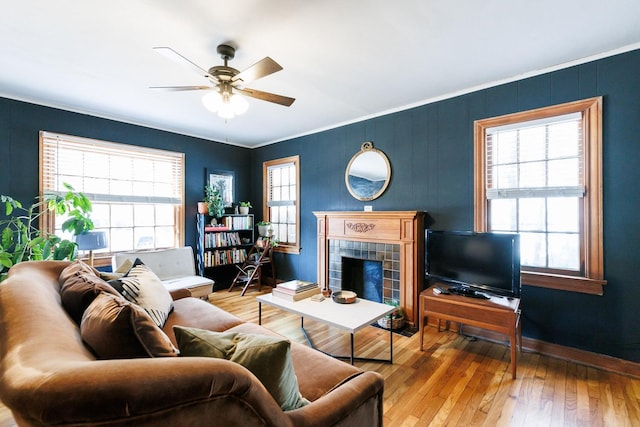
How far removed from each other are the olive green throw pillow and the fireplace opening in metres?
2.79

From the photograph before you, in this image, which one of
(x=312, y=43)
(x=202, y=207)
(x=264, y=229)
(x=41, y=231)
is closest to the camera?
(x=312, y=43)

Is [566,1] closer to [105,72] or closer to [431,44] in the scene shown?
[431,44]

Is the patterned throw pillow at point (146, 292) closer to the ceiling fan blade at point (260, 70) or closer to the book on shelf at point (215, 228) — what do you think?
the ceiling fan blade at point (260, 70)

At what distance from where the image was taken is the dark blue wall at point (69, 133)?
10.6 ft

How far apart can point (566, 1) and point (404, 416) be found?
9.13 ft

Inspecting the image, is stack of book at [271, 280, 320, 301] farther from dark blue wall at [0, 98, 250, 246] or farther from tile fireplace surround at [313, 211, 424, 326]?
dark blue wall at [0, 98, 250, 246]

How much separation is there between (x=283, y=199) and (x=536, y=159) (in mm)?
3597

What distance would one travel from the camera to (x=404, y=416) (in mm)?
1834

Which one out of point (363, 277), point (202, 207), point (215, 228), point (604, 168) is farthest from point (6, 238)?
point (604, 168)

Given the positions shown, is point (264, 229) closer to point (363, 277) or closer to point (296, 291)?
point (363, 277)

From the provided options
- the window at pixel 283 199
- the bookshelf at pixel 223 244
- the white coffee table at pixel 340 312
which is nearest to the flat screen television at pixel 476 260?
the white coffee table at pixel 340 312

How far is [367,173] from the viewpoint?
12.9 feet

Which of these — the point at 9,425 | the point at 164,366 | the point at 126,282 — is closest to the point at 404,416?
the point at 164,366

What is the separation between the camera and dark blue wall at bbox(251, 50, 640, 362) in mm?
2307
